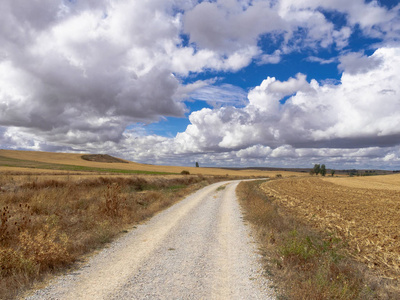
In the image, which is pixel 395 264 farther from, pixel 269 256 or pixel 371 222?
pixel 371 222

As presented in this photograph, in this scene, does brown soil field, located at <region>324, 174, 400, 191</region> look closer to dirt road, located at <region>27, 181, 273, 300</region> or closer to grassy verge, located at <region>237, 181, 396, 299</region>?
grassy verge, located at <region>237, 181, 396, 299</region>

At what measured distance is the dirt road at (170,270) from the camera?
5609 millimetres

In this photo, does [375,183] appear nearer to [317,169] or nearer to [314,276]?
[314,276]

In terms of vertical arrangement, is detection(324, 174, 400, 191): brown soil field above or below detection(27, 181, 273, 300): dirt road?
below

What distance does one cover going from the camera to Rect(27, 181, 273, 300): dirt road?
5.61m

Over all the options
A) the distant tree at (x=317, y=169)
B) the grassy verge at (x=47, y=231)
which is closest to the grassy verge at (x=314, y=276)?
the grassy verge at (x=47, y=231)

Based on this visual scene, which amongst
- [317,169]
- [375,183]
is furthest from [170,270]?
[317,169]

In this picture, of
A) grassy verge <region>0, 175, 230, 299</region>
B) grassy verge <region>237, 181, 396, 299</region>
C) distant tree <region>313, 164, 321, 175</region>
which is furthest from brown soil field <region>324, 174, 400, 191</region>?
distant tree <region>313, 164, 321, 175</region>

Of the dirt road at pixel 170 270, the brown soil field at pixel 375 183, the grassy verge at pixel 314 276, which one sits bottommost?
the brown soil field at pixel 375 183

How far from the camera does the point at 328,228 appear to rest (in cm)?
1394

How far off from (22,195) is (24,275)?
14402 millimetres

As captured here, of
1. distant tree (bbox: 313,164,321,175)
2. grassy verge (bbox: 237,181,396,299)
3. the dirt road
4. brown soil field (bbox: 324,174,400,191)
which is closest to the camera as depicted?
grassy verge (bbox: 237,181,396,299)

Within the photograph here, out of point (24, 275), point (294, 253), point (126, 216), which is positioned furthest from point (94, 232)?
point (294, 253)

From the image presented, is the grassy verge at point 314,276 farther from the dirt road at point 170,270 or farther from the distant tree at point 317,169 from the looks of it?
the distant tree at point 317,169
